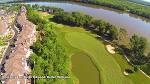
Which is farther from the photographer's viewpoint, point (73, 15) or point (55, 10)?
point (55, 10)

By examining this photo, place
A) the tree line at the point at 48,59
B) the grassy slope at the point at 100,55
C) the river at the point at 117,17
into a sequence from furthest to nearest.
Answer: the river at the point at 117,17, the grassy slope at the point at 100,55, the tree line at the point at 48,59

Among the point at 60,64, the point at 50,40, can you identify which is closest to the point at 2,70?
the point at 60,64

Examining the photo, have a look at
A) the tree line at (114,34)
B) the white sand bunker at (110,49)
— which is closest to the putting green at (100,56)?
the white sand bunker at (110,49)

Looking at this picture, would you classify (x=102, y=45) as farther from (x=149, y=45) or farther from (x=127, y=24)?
(x=127, y=24)

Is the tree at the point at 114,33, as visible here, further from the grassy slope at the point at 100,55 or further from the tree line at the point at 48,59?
the tree line at the point at 48,59

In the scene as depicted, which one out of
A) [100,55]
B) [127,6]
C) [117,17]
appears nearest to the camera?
[100,55]

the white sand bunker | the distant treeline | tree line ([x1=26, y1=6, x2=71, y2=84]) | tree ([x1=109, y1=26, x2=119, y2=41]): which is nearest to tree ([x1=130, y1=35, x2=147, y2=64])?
the white sand bunker

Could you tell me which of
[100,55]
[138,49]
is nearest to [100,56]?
[100,55]

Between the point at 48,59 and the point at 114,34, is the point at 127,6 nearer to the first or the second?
the point at 114,34
